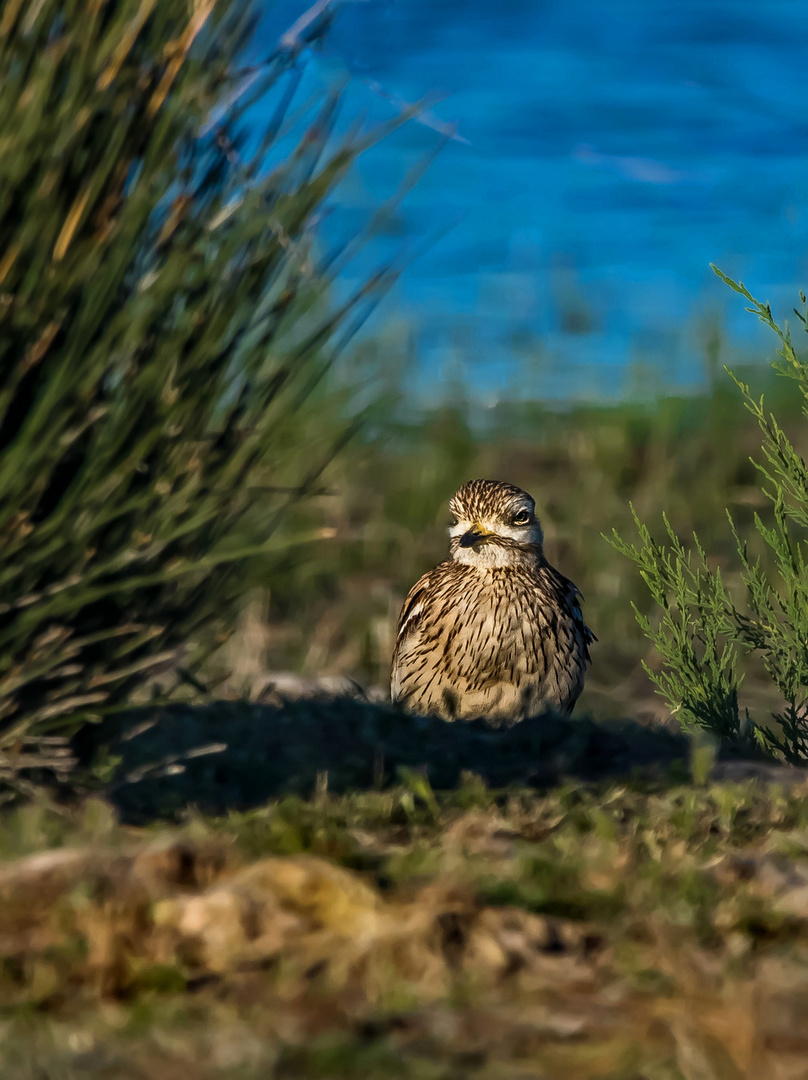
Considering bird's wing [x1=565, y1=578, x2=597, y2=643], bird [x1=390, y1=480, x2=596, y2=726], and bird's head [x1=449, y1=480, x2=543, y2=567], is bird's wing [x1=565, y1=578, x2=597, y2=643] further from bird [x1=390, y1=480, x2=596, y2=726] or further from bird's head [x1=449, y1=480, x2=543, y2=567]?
bird's head [x1=449, y1=480, x2=543, y2=567]

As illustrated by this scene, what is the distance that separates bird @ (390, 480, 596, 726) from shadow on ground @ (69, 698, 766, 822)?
34 centimetres

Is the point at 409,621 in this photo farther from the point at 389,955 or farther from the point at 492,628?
the point at 389,955

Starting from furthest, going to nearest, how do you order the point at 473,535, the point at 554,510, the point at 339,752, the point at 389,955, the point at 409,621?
1. the point at 554,510
2. the point at 409,621
3. the point at 473,535
4. the point at 339,752
5. the point at 389,955

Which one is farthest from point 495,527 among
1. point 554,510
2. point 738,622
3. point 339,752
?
point 554,510

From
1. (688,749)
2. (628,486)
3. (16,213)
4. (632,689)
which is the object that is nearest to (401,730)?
(688,749)

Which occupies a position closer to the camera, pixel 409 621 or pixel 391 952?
pixel 391 952

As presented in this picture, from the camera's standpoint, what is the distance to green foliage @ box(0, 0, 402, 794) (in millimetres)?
3699

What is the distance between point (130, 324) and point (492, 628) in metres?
3.31

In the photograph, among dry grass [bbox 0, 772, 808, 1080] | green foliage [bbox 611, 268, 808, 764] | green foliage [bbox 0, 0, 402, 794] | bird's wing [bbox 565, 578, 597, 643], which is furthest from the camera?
bird's wing [bbox 565, 578, 597, 643]

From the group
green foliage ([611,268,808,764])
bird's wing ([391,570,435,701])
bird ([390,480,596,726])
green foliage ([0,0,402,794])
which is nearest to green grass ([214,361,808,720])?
bird's wing ([391,570,435,701])

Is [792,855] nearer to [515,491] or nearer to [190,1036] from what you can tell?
[190,1036]

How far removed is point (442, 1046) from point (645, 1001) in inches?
18.5

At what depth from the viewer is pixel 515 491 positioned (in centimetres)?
724

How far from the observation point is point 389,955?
3291mm
